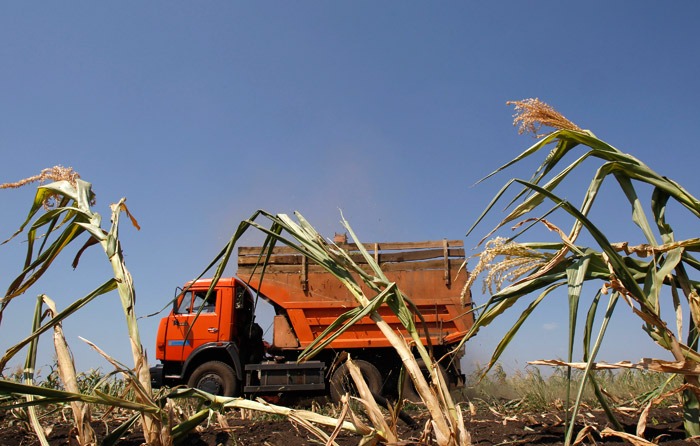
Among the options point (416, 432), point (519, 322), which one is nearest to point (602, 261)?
point (519, 322)

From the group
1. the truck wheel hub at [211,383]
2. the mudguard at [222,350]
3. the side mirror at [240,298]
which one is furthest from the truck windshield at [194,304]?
the truck wheel hub at [211,383]

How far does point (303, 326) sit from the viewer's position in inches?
320

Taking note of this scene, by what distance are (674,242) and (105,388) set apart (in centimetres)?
540

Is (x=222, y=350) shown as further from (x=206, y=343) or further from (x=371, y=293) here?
(x=371, y=293)

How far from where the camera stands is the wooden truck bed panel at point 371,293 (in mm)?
7996

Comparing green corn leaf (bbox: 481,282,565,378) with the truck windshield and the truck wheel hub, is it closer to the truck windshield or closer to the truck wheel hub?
the truck wheel hub

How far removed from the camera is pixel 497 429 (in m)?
2.65

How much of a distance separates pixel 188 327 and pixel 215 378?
1156 millimetres

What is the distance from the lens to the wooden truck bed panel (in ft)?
26.2

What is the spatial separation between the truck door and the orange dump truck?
2cm

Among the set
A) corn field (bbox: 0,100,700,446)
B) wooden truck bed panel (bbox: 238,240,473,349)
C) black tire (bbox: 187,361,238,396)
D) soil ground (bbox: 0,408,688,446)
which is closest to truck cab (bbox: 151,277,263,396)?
black tire (bbox: 187,361,238,396)

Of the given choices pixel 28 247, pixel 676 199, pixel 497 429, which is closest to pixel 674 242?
pixel 676 199

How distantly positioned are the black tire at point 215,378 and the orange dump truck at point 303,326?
2 centimetres

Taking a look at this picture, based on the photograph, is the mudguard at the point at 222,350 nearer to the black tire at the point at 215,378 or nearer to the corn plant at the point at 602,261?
the black tire at the point at 215,378
